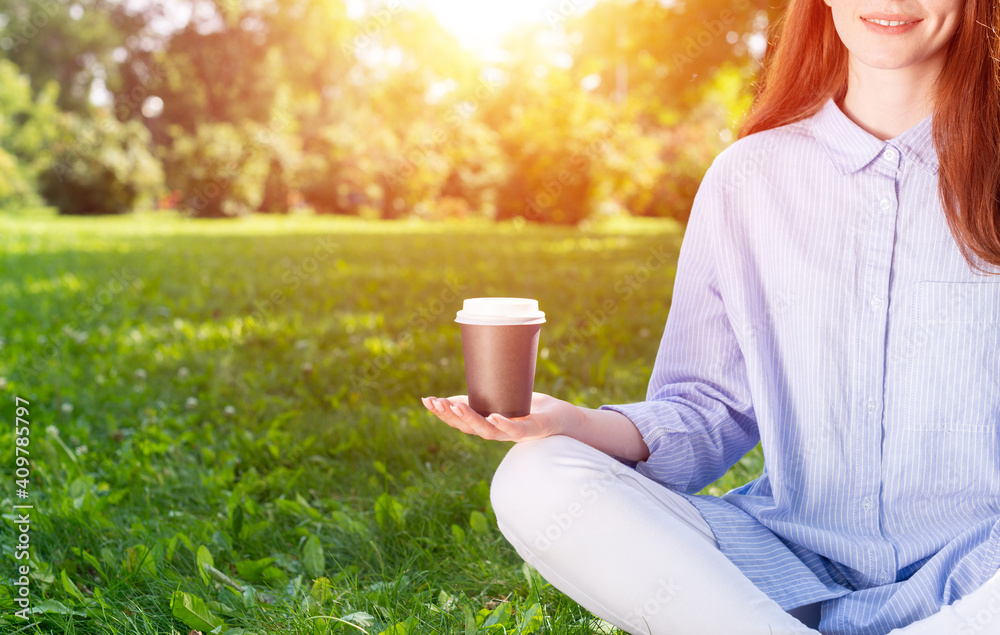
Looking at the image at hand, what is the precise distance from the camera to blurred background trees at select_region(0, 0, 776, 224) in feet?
39.9

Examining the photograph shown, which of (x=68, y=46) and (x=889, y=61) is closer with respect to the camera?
(x=889, y=61)

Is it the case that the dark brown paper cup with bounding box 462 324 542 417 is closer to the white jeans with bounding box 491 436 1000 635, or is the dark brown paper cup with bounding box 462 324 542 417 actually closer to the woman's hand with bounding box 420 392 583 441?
the woman's hand with bounding box 420 392 583 441

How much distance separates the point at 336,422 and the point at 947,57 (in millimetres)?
2397

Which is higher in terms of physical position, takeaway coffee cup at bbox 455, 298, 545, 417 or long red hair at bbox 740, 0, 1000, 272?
long red hair at bbox 740, 0, 1000, 272

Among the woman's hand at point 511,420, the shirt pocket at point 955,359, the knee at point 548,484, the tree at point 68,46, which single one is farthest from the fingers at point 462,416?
the tree at point 68,46

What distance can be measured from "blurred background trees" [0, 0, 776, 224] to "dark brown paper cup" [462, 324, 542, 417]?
24.4 feet

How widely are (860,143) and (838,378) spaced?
18.2 inches

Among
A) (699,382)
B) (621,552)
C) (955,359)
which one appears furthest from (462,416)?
(955,359)

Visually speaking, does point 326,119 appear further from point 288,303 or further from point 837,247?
point 837,247

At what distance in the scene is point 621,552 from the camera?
4.44 ft

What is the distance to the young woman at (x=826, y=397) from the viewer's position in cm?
136

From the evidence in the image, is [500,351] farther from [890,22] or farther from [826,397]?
[890,22]

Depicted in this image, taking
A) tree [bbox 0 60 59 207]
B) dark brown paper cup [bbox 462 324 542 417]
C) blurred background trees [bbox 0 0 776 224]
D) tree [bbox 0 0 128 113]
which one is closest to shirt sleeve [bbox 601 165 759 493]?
dark brown paper cup [bbox 462 324 542 417]

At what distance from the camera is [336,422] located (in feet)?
10.5
